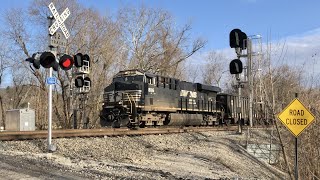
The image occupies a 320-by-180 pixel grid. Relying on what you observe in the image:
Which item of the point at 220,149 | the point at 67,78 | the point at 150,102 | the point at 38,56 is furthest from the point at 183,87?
the point at 38,56

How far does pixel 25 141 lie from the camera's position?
13523 mm

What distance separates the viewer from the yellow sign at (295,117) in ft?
31.9

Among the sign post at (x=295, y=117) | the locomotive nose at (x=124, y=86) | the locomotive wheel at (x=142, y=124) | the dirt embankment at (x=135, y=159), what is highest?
the locomotive nose at (x=124, y=86)

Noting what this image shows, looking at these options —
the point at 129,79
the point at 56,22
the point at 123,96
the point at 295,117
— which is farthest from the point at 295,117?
the point at 129,79

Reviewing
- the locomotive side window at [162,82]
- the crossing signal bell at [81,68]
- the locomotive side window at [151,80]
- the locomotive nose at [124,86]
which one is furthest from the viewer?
the locomotive side window at [162,82]

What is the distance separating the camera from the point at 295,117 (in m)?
9.82

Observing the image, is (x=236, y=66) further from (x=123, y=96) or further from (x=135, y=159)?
(x=123, y=96)

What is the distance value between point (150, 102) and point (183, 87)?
5243 mm

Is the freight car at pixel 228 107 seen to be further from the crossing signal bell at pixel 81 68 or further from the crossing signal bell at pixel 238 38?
the crossing signal bell at pixel 238 38

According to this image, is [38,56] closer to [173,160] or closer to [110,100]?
[173,160]

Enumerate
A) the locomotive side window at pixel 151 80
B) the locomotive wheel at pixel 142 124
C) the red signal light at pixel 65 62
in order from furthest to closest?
the locomotive side window at pixel 151 80 < the locomotive wheel at pixel 142 124 < the red signal light at pixel 65 62

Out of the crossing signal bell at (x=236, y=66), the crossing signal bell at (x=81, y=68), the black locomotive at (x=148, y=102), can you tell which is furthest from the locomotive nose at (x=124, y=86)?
the crossing signal bell at (x=236, y=66)

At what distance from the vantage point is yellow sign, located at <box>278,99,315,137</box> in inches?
382

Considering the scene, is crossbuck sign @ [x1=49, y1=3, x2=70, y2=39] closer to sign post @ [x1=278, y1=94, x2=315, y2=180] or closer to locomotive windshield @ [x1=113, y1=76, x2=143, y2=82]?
sign post @ [x1=278, y1=94, x2=315, y2=180]
